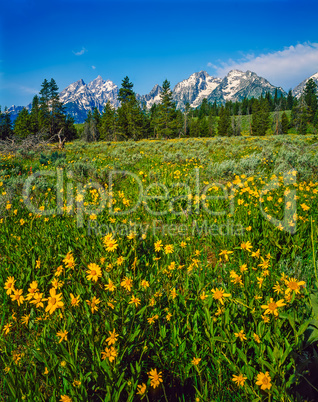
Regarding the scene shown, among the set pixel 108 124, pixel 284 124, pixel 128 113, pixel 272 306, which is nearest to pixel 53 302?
pixel 272 306

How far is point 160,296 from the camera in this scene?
6.23 ft

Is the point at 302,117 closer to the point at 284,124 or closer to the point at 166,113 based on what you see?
the point at 284,124

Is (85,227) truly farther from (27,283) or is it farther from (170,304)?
(170,304)

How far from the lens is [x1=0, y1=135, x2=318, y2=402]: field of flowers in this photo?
1.30 m

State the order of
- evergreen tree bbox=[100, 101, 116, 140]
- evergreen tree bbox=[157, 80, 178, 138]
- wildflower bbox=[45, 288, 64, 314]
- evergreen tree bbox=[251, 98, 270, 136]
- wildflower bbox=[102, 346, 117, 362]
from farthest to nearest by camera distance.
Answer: evergreen tree bbox=[251, 98, 270, 136], evergreen tree bbox=[100, 101, 116, 140], evergreen tree bbox=[157, 80, 178, 138], wildflower bbox=[45, 288, 64, 314], wildflower bbox=[102, 346, 117, 362]

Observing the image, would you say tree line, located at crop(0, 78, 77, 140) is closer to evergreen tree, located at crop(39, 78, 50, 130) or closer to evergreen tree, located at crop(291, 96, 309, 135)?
evergreen tree, located at crop(39, 78, 50, 130)

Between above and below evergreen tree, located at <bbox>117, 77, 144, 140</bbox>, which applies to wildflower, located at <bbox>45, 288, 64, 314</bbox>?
below

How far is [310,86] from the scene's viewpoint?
7712cm

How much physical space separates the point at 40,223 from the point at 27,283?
155 centimetres

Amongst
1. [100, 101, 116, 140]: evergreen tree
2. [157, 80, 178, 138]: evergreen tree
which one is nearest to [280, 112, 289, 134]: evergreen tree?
[157, 80, 178, 138]: evergreen tree

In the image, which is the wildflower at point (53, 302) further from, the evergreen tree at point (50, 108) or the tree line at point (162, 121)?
the evergreen tree at point (50, 108)

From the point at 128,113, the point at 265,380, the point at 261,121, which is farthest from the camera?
the point at 261,121

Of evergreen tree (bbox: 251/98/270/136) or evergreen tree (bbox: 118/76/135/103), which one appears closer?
evergreen tree (bbox: 118/76/135/103)

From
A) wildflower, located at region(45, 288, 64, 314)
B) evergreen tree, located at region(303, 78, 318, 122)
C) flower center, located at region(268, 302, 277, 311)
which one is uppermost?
evergreen tree, located at region(303, 78, 318, 122)
